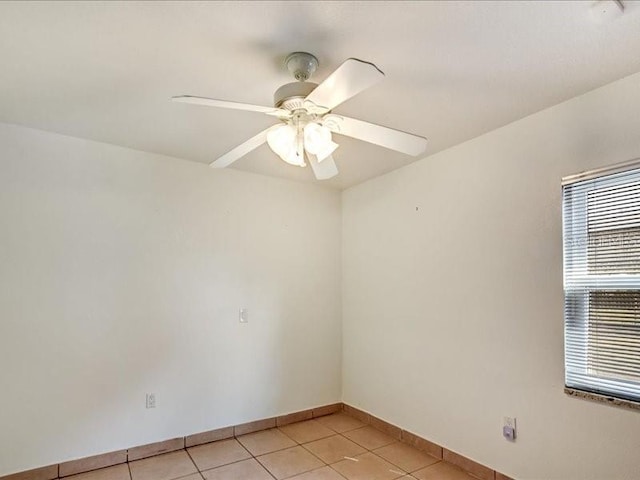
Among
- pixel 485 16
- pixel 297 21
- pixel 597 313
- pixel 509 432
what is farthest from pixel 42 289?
pixel 597 313

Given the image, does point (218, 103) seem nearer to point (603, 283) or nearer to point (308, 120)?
point (308, 120)

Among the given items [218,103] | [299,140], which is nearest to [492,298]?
[299,140]

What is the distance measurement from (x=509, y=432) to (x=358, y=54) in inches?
90.6

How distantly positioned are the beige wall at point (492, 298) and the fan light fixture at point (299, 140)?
1.34 metres

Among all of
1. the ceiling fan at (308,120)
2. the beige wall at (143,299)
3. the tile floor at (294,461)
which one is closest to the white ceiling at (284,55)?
the ceiling fan at (308,120)

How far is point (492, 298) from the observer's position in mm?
2492

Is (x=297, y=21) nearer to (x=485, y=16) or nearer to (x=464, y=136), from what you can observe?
(x=485, y=16)

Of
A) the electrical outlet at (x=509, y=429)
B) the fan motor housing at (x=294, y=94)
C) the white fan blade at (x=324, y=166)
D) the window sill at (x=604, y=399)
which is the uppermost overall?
the fan motor housing at (x=294, y=94)

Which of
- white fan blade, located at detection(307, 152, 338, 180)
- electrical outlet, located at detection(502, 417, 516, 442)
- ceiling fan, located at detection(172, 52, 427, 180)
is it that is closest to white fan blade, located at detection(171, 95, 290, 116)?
ceiling fan, located at detection(172, 52, 427, 180)

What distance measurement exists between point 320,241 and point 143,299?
66.2 inches

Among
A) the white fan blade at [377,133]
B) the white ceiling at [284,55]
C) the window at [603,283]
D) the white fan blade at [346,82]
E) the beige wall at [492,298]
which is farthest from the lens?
the beige wall at [492,298]

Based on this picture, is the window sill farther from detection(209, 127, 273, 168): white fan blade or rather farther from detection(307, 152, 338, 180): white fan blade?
detection(209, 127, 273, 168): white fan blade

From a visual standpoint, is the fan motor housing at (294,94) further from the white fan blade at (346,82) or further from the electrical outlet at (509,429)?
the electrical outlet at (509,429)

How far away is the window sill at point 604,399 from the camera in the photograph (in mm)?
1813
